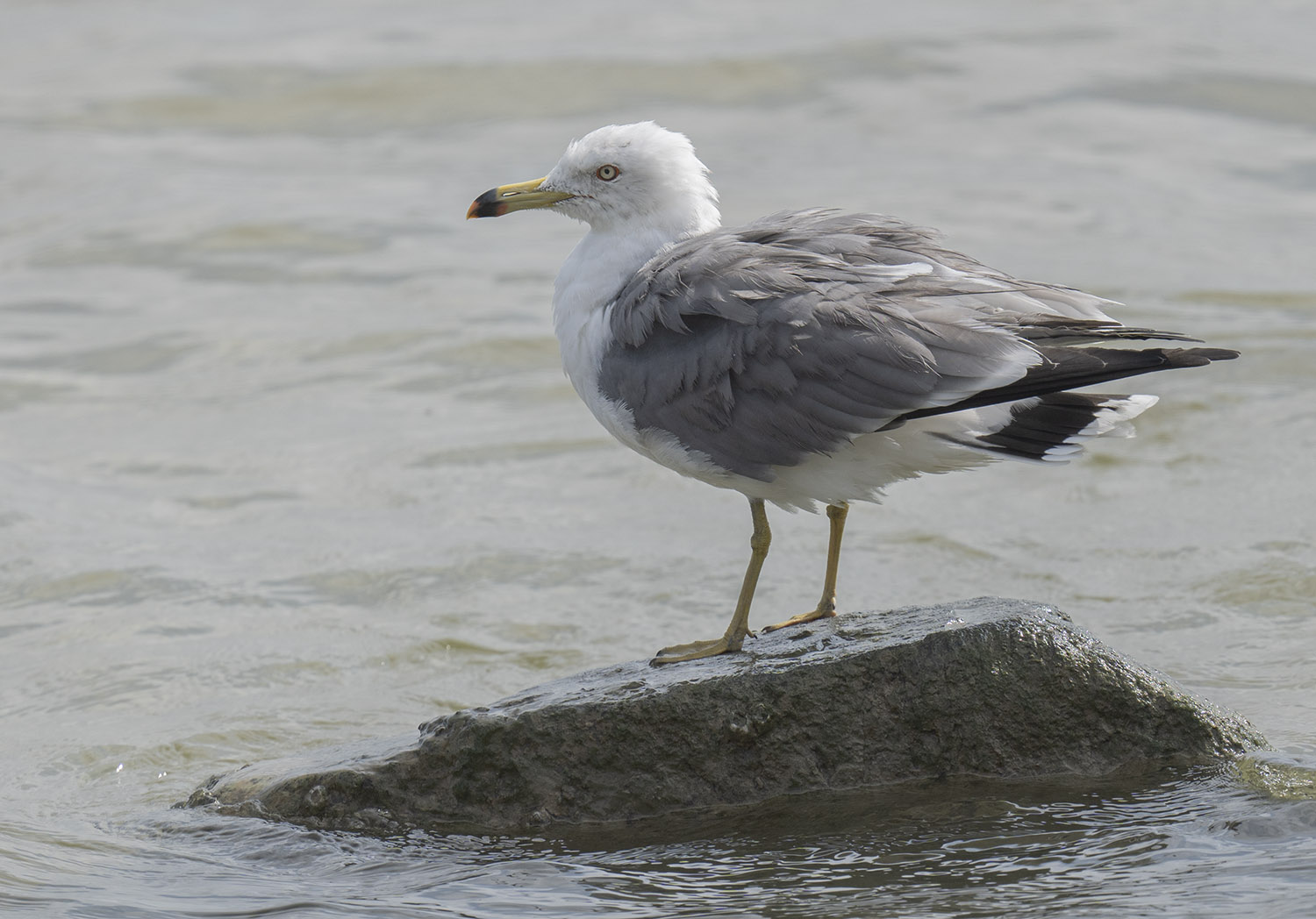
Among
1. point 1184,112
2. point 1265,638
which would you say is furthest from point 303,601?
point 1184,112

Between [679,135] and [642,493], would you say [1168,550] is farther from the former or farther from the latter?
[679,135]

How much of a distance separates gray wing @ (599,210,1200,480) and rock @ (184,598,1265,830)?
77cm

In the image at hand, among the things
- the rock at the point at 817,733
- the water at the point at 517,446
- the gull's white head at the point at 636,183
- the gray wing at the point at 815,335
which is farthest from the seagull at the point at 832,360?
the water at the point at 517,446

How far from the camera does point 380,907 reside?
16.1 feet

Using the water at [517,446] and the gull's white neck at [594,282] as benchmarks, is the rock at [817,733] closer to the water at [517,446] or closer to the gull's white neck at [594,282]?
the water at [517,446]

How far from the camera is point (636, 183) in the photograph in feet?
21.9

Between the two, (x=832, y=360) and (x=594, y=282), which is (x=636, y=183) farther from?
(x=832, y=360)

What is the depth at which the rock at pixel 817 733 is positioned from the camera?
5344mm

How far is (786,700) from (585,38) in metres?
15.9

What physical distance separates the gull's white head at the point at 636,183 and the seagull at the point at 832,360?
10.9 inches

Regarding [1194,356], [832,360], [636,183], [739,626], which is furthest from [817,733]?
[636,183]

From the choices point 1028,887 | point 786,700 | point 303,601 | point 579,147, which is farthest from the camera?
point 303,601

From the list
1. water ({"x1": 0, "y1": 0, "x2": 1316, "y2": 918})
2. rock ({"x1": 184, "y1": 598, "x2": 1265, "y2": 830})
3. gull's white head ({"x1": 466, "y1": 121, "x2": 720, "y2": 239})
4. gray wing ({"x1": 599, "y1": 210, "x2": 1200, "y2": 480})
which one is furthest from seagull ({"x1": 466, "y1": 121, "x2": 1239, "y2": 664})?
water ({"x1": 0, "y1": 0, "x2": 1316, "y2": 918})

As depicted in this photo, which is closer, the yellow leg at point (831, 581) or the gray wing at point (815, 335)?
the gray wing at point (815, 335)
